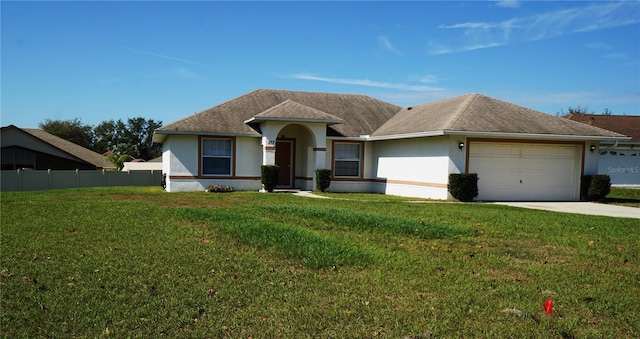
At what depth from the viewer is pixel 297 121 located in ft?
70.3

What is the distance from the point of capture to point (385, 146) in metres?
22.8

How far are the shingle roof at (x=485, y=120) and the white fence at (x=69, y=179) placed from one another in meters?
16.3

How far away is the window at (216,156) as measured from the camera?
71.8 ft

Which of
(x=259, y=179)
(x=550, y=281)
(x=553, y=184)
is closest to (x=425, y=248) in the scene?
(x=550, y=281)

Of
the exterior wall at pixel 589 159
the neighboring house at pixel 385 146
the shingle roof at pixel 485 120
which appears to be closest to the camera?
the shingle roof at pixel 485 120

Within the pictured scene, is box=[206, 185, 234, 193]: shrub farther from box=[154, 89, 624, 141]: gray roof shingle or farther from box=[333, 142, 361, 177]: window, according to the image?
box=[333, 142, 361, 177]: window

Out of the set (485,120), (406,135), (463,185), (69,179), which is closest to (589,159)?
(485,120)

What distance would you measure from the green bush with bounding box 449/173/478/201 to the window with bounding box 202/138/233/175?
10.0m

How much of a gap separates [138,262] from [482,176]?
1517cm

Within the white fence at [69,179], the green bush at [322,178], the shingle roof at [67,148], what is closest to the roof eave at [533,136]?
the green bush at [322,178]

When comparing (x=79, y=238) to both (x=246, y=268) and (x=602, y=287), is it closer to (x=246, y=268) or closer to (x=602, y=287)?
(x=246, y=268)

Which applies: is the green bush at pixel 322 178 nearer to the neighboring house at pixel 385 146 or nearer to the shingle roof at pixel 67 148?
the neighboring house at pixel 385 146

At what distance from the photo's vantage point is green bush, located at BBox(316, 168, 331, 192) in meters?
22.0

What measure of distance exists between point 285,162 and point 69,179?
1351cm
